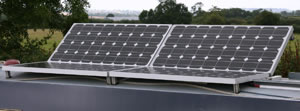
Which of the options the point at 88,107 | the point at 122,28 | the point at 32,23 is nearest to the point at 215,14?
the point at 32,23

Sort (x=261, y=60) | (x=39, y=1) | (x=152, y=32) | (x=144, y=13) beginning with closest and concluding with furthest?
(x=261, y=60), (x=152, y=32), (x=39, y=1), (x=144, y=13)

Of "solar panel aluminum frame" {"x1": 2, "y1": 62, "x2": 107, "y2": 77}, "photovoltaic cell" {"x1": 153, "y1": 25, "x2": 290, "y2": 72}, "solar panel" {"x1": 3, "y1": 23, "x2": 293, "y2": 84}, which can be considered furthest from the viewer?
"solar panel aluminum frame" {"x1": 2, "y1": 62, "x2": 107, "y2": 77}

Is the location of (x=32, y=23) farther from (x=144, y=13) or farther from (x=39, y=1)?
(x=144, y=13)

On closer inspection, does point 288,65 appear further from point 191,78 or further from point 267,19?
point 267,19

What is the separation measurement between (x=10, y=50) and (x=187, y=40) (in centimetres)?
1063

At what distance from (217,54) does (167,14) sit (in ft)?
57.7

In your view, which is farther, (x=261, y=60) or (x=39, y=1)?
(x=39, y=1)

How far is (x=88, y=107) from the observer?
5.45 metres

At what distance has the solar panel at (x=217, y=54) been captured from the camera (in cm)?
509

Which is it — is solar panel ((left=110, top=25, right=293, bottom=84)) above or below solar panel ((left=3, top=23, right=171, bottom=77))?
above

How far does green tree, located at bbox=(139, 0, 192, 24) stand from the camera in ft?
75.8

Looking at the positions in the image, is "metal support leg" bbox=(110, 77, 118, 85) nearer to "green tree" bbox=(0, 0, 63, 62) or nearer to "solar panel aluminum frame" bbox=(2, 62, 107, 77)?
"solar panel aluminum frame" bbox=(2, 62, 107, 77)

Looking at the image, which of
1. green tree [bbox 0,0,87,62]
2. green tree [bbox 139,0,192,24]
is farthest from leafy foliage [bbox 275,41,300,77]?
green tree [bbox 139,0,192,24]

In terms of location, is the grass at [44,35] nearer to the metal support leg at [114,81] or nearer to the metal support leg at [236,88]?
the metal support leg at [114,81]
